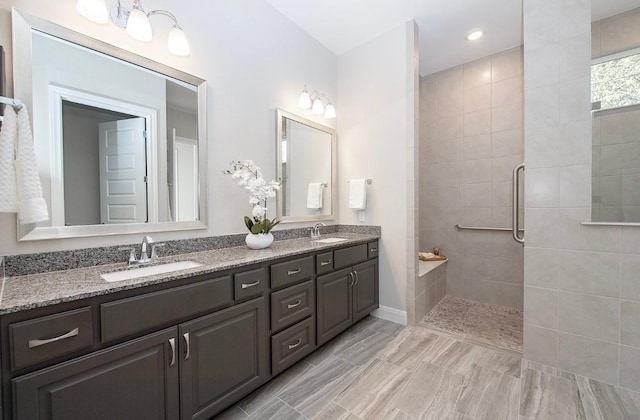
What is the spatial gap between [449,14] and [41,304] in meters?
3.27

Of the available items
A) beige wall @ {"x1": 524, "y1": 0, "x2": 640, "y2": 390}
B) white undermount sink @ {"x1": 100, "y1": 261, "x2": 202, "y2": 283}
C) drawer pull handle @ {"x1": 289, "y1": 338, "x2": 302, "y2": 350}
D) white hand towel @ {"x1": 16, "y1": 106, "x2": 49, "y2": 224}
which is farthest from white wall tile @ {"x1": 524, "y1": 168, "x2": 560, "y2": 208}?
white hand towel @ {"x1": 16, "y1": 106, "x2": 49, "y2": 224}

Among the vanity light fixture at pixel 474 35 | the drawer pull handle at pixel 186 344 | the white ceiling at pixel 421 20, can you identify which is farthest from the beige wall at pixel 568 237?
the drawer pull handle at pixel 186 344

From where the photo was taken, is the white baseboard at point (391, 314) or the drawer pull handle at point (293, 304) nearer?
the drawer pull handle at point (293, 304)

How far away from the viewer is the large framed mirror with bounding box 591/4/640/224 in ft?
5.61

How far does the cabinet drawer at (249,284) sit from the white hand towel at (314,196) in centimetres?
126

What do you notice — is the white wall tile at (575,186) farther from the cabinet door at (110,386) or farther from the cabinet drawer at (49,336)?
the cabinet drawer at (49,336)

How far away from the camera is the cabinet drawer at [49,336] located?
84 centimetres

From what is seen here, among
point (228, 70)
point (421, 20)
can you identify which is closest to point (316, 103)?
point (228, 70)

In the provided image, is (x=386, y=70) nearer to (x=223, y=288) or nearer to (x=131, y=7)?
(x=131, y=7)

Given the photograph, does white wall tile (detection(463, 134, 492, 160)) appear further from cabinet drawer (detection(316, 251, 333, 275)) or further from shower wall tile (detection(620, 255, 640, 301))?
cabinet drawer (detection(316, 251, 333, 275))

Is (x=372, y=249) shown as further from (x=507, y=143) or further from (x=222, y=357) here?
(x=507, y=143)

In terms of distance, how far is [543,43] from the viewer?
6.03 feet

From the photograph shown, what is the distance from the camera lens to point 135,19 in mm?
1466

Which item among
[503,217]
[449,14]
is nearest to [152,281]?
[449,14]
